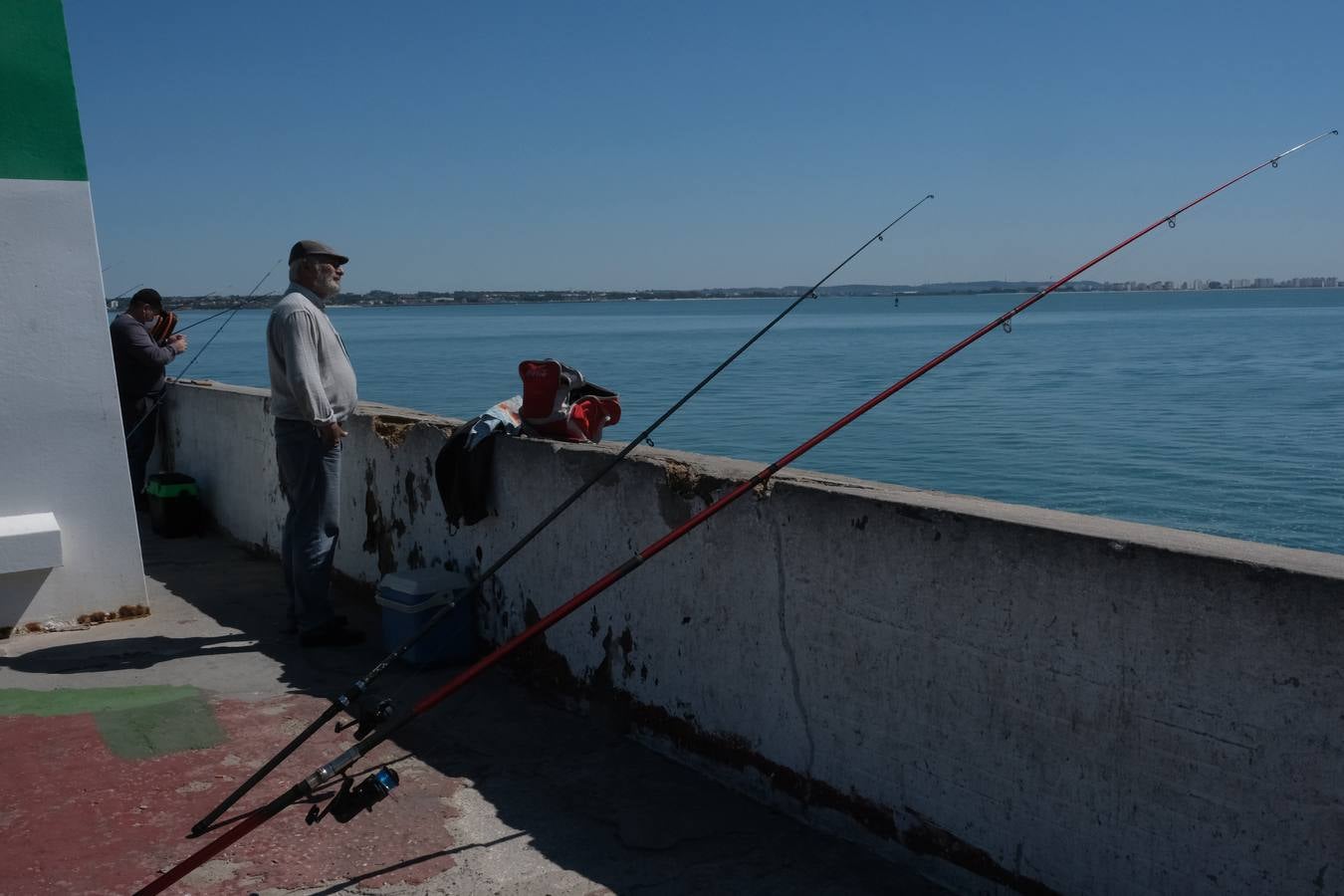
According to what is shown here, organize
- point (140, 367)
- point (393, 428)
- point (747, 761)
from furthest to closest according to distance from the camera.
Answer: point (140, 367)
point (393, 428)
point (747, 761)

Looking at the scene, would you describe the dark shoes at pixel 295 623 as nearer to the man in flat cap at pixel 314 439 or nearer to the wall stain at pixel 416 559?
the man in flat cap at pixel 314 439

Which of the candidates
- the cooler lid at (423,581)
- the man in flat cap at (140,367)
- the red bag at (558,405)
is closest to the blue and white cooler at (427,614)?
the cooler lid at (423,581)

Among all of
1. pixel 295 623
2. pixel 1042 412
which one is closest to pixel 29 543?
pixel 295 623

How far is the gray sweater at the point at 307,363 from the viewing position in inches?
196

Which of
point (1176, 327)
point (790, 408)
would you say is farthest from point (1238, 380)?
point (1176, 327)

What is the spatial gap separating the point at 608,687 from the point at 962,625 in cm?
163

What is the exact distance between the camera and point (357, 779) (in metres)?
3.88

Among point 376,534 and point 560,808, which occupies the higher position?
point 376,534

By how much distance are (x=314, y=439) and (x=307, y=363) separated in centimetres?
36

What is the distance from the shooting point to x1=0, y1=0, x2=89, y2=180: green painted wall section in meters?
5.18

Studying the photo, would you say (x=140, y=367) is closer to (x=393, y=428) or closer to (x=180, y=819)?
(x=393, y=428)

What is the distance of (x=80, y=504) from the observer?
555 cm

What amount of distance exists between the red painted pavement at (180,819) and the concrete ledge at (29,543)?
4.16 ft

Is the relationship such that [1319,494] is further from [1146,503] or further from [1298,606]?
[1298,606]
